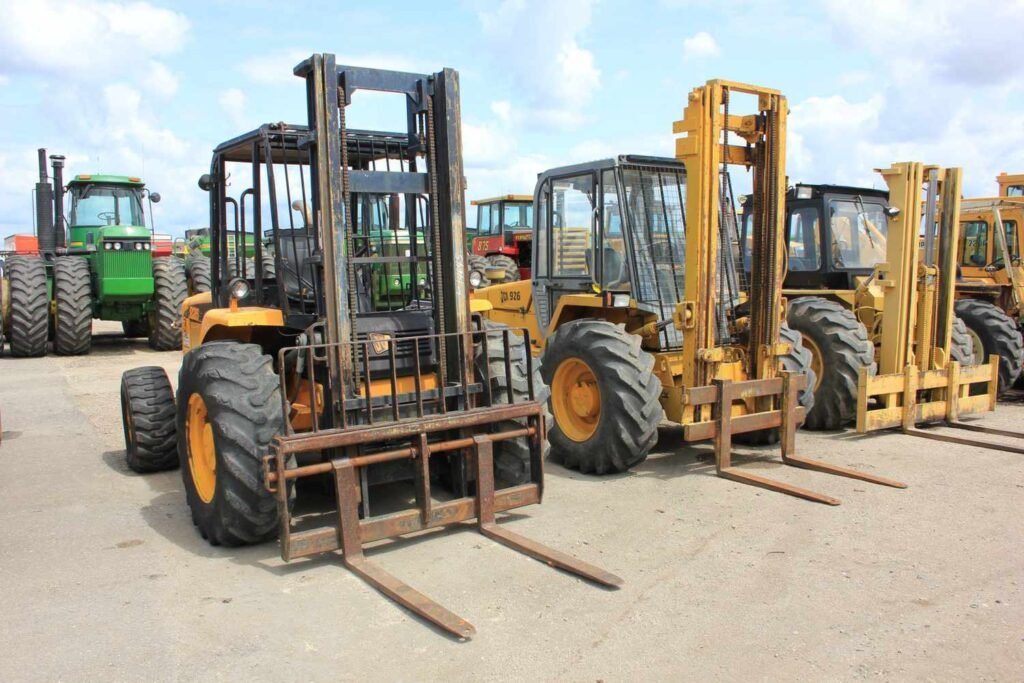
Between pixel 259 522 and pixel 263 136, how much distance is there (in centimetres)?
241

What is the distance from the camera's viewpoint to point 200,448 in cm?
520

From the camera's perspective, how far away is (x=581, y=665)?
11.4 feet

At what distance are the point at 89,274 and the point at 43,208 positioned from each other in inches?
111

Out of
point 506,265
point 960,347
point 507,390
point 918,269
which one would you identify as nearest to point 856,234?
point 918,269

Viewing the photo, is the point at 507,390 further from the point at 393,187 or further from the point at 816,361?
the point at 816,361

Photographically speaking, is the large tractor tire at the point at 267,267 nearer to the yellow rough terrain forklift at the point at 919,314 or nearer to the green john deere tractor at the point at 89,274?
the yellow rough terrain forklift at the point at 919,314

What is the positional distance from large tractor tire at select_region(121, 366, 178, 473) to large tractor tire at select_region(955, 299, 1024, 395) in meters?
9.36

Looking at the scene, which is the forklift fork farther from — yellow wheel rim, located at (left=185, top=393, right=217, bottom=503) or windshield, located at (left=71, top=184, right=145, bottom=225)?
windshield, located at (left=71, top=184, right=145, bottom=225)

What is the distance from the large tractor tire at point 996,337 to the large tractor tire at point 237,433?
909 cm

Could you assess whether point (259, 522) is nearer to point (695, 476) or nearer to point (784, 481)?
point (695, 476)

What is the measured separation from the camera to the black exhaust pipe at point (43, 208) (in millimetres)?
16047

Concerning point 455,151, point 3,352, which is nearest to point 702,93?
point 455,151

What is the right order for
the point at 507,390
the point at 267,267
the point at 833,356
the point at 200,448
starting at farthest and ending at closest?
1. the point at 833,356
2. the point at 267,267
3. the point at 507,390
4. the point at 200,448

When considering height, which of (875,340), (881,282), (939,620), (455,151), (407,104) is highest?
(407,104)
